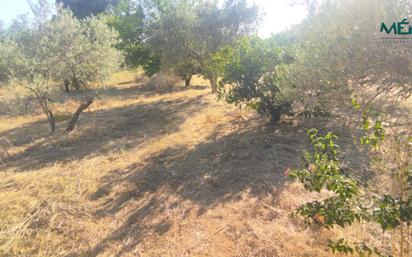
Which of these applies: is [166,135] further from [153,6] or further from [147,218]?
[153,6]

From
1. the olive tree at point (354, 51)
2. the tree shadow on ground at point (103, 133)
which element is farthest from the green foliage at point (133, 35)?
the olive tree at point (354, 51)

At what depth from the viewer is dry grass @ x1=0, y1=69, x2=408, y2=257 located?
167 inches

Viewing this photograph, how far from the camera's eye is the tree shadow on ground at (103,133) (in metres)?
8.43

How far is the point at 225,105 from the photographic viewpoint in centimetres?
1291

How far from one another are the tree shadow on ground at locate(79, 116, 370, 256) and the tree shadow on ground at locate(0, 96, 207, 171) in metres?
2.09

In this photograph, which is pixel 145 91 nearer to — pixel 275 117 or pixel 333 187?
pixel 275 117

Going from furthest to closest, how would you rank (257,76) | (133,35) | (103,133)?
1. (133,35)
2. (103,133)
3. (257,76)

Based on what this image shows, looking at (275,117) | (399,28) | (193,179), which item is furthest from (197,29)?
(399,28)

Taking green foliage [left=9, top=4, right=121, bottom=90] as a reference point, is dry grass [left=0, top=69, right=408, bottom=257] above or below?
below

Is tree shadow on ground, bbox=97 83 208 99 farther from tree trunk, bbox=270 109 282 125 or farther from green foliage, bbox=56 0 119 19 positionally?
green foliage, bbox=56 0 119 19

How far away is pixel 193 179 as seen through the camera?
6.22m

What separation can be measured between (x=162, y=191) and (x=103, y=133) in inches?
216

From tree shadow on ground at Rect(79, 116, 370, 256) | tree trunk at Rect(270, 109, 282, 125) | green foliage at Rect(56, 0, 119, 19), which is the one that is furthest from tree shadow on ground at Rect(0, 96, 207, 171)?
green foliage at Rect(56, 0, 119, 19)

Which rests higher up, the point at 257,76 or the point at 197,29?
the point at 197,29
